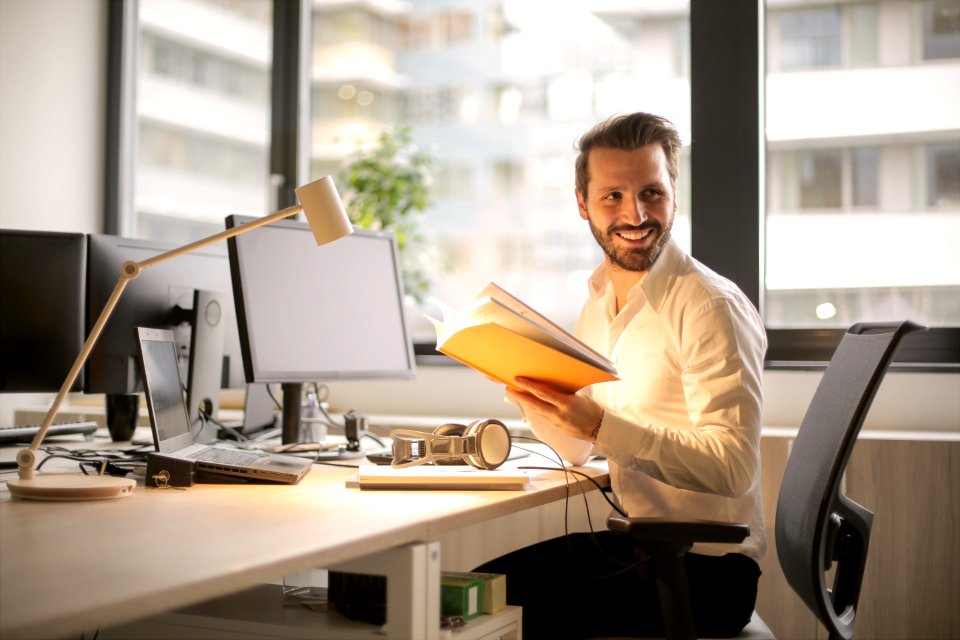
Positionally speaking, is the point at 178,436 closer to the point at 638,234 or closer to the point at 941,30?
the point at 638,234

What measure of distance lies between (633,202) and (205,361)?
1.04 metres

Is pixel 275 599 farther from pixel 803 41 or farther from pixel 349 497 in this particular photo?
pixel 803 41

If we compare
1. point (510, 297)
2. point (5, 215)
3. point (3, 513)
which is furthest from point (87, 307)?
point (5, 215)

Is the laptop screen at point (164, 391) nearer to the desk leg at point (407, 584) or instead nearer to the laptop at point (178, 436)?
the laptop at point (178, 436)

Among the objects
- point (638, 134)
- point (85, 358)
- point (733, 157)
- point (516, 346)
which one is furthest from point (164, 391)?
point (733, 157)

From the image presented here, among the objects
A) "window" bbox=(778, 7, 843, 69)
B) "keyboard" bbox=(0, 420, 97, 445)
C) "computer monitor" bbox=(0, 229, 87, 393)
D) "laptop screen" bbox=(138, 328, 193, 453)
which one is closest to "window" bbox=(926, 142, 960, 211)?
"window" bbox=(778, 7, 843, 69)

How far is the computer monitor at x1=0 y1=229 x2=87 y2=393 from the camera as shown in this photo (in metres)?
2.04

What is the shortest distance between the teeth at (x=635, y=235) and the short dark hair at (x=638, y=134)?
5.3 inches

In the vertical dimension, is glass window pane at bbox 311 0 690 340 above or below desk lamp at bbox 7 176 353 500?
above

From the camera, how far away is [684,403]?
176 cm

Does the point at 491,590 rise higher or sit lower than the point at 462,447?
lower

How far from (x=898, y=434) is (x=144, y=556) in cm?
195

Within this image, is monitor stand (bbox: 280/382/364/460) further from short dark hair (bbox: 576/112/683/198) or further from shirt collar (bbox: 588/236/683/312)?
short dark hair (bbox: 576/112/683/198)

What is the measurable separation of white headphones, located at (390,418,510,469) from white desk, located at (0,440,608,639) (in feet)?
0.37
